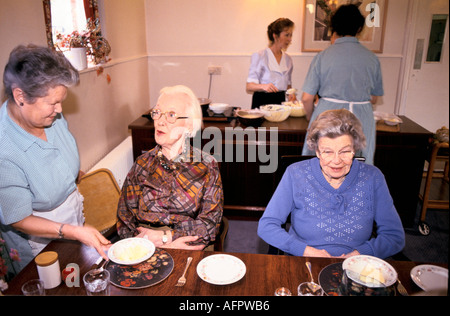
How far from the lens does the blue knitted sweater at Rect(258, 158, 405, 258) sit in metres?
1.55

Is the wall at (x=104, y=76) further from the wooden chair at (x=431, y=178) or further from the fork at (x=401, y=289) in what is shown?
the wooden chair at (x=431, y=178)

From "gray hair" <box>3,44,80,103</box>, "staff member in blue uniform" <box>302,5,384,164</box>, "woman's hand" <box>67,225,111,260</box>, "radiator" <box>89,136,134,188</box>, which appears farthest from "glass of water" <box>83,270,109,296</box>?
"staff member in blue uniform" <box>302,5,384,164</box>

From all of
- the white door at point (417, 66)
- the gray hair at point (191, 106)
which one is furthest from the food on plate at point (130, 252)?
the white door at point (417, 66)

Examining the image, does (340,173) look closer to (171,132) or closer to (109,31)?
(171,132)

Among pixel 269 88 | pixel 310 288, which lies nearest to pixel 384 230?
pixel 310 288

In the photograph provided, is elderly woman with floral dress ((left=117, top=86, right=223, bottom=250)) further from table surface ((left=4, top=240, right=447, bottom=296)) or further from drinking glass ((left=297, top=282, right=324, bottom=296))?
drinking glass ((left=297, top=282, right=324, bottom=296))

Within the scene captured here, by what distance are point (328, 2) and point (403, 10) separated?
0.88 meters

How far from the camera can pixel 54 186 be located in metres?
1.50

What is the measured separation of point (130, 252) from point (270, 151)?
182cm

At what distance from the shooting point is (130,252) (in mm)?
1302

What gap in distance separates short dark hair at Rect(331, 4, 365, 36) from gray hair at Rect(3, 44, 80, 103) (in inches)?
69.8

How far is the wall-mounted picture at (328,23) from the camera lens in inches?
166

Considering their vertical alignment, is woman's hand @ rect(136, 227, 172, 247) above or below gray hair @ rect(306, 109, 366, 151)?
below
